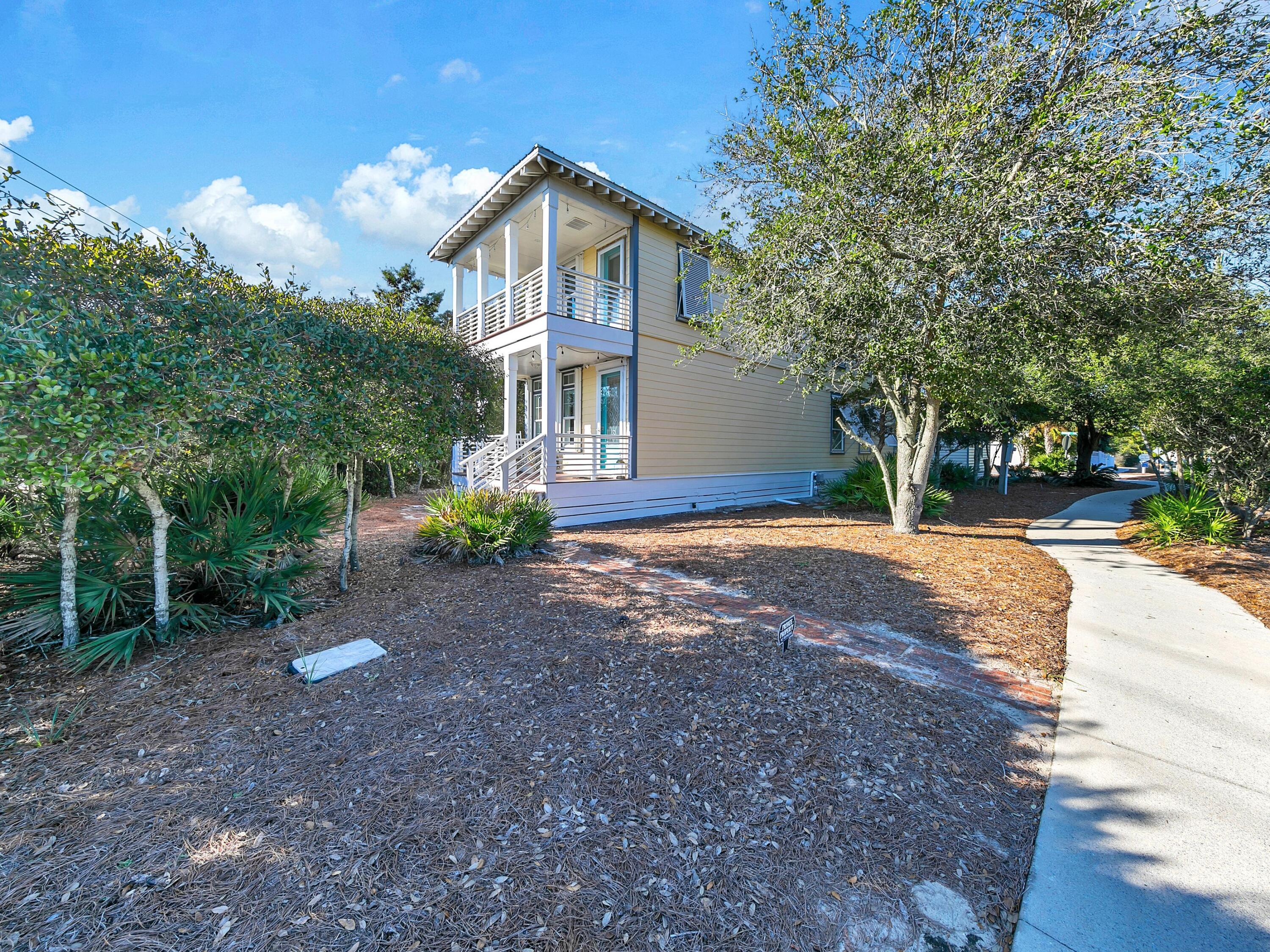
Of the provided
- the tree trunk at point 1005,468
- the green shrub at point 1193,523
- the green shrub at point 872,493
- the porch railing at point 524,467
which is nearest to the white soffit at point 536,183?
the porch railing at point 524,467

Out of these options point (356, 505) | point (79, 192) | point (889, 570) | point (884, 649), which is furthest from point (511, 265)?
point (884, 649)

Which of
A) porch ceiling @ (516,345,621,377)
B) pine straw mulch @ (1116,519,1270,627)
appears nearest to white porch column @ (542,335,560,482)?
porch ceiling @ (516,345,621,377)

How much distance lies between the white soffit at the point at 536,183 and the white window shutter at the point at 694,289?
1.76ft

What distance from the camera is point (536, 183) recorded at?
33.9 feet

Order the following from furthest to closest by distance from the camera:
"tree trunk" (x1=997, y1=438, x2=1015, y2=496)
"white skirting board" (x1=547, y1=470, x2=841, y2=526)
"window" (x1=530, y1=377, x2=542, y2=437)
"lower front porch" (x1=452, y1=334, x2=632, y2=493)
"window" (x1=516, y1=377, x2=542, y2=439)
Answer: "tree trunk" (x1=997, y1=438, x2=1015, y2=496)
"window" (x1=530, y1=377, x2=542, y2=437)
"window" (x1=516, y1=377, x2=542, y2=439)
"white skirting board" (x1=547, y1=470, x2=841, y2=526)
"lower front porch" (x1=452, y1=334, x2=632, y2=493)

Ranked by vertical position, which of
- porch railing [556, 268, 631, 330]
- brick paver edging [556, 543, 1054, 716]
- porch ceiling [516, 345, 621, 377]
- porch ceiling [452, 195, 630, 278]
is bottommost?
brick paver edging [556, 543, 1054, 716]

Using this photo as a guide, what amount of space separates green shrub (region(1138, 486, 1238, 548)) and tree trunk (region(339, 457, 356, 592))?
12.3m

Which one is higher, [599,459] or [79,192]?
[79,192]

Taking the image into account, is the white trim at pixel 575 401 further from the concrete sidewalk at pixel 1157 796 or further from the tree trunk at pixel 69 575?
the concrete sidewalk at pixel 1157 796

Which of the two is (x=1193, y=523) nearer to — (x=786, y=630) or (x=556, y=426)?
(x=786, y=630)

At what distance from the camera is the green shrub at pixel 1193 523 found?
844 cm

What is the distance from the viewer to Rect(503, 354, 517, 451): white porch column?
1064 cm

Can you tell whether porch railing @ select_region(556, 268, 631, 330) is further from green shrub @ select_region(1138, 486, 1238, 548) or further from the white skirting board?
green shrub @ select_region(1138, 486, 1238, 548)

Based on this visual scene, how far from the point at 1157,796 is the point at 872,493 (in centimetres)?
1064
